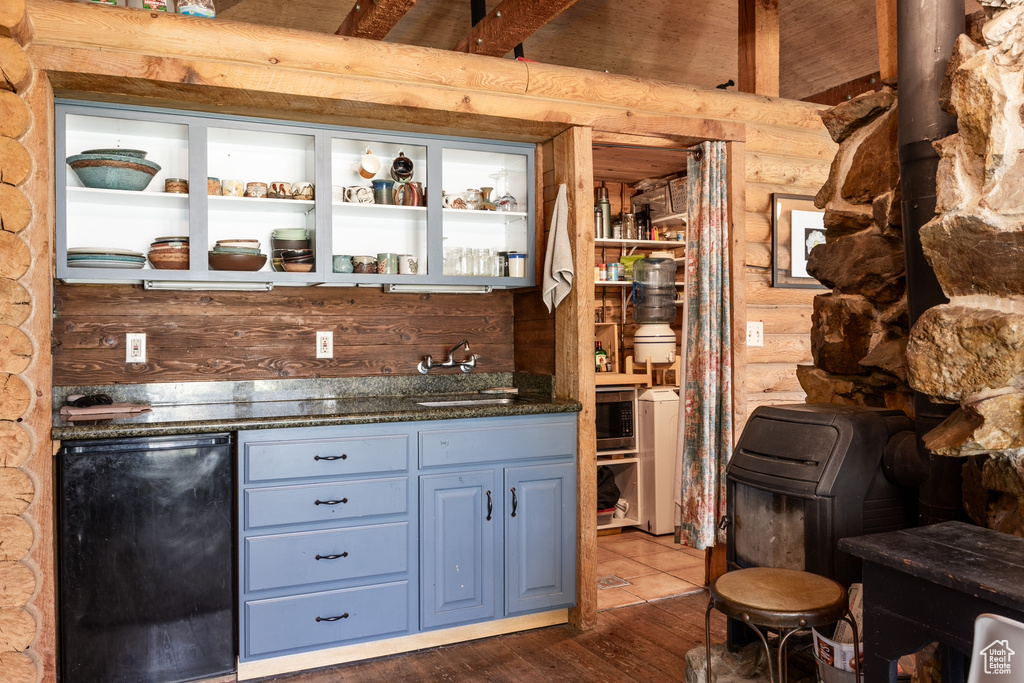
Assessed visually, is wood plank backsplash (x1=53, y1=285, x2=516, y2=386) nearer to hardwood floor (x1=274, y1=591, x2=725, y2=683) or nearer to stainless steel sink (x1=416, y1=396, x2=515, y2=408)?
stainless steel sink (x1=416, y1=396, x2=515, y2=408)

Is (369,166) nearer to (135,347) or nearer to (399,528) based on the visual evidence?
(135,347)

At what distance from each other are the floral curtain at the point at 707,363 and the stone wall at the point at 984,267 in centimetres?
166

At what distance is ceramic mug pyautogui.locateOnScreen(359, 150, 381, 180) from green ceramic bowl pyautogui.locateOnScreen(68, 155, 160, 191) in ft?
2.73

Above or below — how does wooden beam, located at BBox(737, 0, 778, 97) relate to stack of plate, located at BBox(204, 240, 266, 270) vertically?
above

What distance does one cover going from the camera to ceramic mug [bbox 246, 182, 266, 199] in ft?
10.1

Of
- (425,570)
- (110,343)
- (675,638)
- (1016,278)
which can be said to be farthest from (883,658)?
(110,343)

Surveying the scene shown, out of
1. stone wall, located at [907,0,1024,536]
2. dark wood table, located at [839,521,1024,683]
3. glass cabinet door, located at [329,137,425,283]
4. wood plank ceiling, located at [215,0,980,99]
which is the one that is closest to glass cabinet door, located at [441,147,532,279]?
glass cabinet door, located at [329,137,425,283]

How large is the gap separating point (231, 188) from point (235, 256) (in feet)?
1.10

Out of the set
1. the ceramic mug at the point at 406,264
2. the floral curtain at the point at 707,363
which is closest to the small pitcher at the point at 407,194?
the ceramic mug at the point at 406,264

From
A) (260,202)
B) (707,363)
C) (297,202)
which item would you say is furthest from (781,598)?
(260,202)

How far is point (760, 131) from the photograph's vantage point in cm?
361

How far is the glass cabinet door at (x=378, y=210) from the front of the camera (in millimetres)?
3188

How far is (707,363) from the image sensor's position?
3.48 m

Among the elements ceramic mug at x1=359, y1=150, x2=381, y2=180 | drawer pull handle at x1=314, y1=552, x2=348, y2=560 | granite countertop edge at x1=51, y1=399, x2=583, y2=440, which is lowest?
drawer pull handle at x1=314, y1=552, x2=348, y2=560
